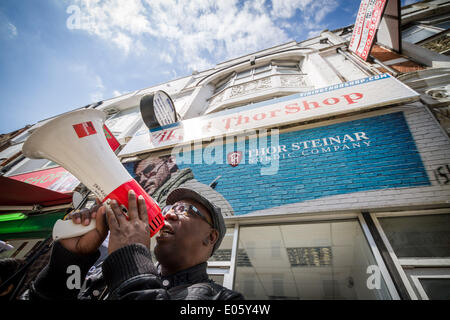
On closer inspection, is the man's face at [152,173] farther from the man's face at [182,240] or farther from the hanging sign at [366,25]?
the hanging sign at [366,25]

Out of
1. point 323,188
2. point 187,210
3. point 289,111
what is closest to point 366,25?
point 289,111

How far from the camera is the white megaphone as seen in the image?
1.25 metres

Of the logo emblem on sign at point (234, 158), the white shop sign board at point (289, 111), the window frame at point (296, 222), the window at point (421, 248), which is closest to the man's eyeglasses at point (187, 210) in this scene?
the window frame at point (296, 222)

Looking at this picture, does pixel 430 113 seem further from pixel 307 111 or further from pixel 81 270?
pixel 81 270

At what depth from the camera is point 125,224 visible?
103 centimetres

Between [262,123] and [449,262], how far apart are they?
3.27 metres

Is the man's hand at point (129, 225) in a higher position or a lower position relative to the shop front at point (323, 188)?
lower

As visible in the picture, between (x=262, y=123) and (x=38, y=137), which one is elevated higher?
(x=262, y=123)

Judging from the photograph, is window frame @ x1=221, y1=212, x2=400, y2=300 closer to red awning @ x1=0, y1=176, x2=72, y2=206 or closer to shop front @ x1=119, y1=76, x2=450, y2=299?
shop front @ x1=119, y1=76, x2=450, y2=299

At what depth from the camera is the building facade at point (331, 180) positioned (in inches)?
87.7

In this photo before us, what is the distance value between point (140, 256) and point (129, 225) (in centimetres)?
20

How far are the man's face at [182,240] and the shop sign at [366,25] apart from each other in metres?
6.33
